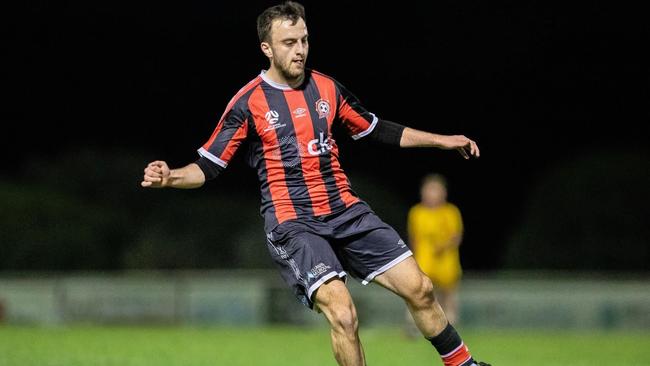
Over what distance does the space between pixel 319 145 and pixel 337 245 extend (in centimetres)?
59

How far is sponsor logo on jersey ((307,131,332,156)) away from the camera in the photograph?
6.75 metres

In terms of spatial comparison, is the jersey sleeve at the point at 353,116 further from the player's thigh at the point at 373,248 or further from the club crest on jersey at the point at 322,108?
the player's thigh at the point at 373,248

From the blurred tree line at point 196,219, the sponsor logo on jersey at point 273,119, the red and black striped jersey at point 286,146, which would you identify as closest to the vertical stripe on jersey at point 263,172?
the red and black striped jersey at point 286,146

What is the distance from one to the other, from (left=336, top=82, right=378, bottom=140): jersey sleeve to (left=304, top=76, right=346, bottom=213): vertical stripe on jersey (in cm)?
22

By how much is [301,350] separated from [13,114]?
52.1 feet

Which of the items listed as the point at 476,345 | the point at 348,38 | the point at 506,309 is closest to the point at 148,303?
the point at 506,309

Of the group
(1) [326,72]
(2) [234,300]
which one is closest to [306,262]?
(2) [234,300]

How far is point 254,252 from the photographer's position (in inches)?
763

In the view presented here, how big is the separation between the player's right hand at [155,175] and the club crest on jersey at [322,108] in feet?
3.26

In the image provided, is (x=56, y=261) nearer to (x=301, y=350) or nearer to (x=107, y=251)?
(x=107, y=251)

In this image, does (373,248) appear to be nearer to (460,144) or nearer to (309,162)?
(309,162)

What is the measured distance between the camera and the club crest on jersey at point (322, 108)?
22.3ft

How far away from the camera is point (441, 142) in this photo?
274 inches

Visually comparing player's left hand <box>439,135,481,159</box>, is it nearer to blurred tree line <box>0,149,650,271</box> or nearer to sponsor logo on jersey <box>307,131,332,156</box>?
sponsor logo on jersey <box>307,131,332,156</box>
